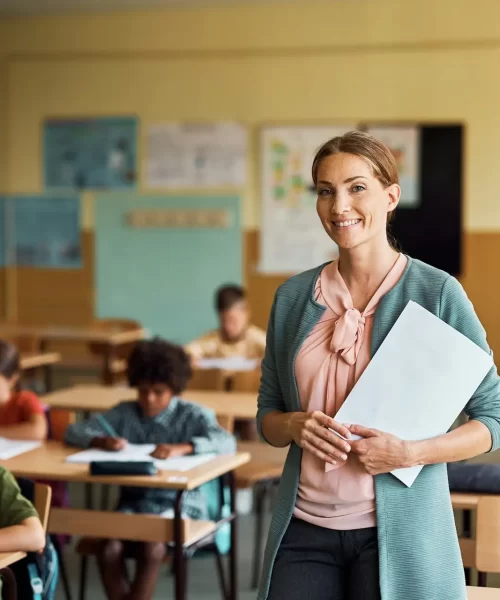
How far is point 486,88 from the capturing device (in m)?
7.37

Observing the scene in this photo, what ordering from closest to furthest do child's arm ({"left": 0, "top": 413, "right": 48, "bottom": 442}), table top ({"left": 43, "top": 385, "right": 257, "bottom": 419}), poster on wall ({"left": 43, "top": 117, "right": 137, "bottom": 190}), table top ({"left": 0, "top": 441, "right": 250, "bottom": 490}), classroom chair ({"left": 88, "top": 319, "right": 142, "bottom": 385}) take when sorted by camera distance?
table top ({"left": 0, "top": 441, "right": 250, "bottom": 490}) < child's arm ({"left": 0, "top": 413, "right": 48, "bottom": 442}) < table top ({"left": 43, "top": 385, "right": 257, "bottom": 419}) < classroom chair ({"left": 88, "top": 319, "right": 142, "bottom": 385}) < poster on wall ({"left": 43, "top": 117, "right": 137, "bottom": 190})

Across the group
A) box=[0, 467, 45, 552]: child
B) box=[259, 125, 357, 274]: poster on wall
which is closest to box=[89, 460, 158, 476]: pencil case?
box=[0, 467, 45, 552]: child

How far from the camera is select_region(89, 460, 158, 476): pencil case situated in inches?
110

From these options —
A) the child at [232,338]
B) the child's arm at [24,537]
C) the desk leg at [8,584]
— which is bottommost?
the desk leg at [8,584]

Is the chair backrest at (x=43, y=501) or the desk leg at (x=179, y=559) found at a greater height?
the chair backrest at (x=43, y=501)

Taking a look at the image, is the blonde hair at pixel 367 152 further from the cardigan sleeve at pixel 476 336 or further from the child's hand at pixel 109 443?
the child's hand at pixel 109 443

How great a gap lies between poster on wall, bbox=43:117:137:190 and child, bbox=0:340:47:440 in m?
4.53

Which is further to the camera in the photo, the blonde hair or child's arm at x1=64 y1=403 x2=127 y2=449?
child's arm at x1=64 y1=403 x2=127 y2=449

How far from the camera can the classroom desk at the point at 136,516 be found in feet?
9.05

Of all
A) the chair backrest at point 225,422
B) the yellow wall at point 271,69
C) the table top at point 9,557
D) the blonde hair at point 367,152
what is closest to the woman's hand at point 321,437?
the blonde hair at point 367,152

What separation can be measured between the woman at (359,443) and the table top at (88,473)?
48.4 inches

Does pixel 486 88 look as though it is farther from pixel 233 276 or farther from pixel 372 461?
pixel 372 461

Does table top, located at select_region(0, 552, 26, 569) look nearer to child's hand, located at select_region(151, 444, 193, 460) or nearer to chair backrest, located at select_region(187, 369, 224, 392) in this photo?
child's hand, located at select_region(151, 444, 193, 460)

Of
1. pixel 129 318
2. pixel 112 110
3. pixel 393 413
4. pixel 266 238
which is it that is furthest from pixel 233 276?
pixel 393 413
